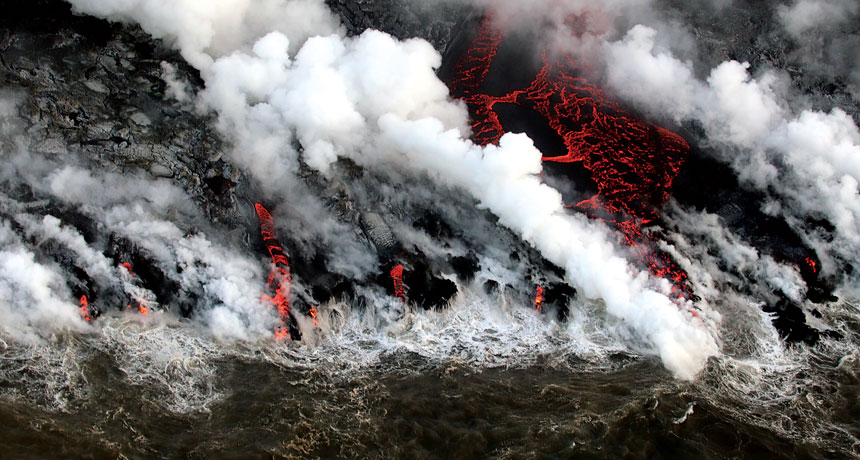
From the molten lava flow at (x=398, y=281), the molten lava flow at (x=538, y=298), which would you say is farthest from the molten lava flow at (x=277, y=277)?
the molten lava flow at (x=538, y=298)

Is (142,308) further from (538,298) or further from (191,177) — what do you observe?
(538,298)

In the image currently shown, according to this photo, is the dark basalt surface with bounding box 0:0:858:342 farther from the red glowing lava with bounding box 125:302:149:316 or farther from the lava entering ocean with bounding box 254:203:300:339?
the red glowing lava with bounding box 125:302:149:316

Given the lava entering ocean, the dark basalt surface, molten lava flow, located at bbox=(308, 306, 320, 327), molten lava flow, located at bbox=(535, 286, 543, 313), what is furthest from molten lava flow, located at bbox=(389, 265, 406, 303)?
molten lava flow, located at bbox=(535, 286, 543, 313)

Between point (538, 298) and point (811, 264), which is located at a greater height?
point (811, 264)

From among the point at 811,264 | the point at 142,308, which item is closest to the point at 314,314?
the point at 142,308

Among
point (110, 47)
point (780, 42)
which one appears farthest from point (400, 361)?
point (780, 42)

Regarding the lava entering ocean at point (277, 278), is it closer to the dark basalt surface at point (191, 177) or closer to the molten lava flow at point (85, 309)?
the dark basalt surface at point (191, 177)
